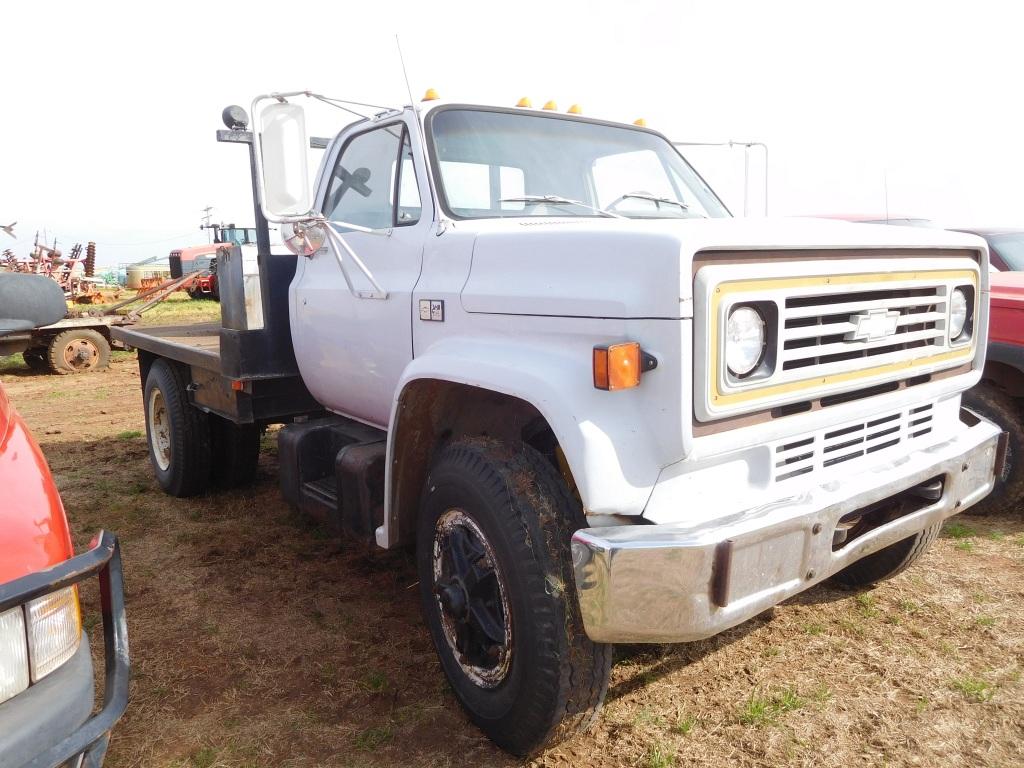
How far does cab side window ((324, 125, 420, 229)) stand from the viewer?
322 cm

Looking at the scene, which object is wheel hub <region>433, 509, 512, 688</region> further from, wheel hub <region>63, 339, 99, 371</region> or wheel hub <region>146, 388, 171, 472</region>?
wheel hub <region>63, 339, 99, 371</region>

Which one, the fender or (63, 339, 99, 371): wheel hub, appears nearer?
the fender

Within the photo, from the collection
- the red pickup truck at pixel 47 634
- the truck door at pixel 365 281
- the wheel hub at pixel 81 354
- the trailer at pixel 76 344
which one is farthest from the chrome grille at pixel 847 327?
the wheel hub at pixel 81 354

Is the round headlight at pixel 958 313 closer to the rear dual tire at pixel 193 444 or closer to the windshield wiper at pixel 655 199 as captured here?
the windshield wiper at pixel 655 199

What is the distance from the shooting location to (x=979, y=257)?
2.94 m

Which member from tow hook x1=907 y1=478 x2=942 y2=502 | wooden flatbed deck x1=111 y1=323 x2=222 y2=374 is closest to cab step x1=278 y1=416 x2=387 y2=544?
wooden flatbed deck x1=111 y1=323 x2=222 y2=374

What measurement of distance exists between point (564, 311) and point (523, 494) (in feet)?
1.84

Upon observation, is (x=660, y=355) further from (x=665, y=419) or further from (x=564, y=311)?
(x=564, y=311)

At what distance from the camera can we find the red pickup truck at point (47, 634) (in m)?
1.56

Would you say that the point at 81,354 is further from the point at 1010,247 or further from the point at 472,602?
the point at 1010,247

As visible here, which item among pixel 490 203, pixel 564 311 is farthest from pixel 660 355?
pixel 490 203

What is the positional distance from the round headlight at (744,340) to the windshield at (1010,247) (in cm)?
494

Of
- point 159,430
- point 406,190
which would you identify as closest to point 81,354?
point 159,430

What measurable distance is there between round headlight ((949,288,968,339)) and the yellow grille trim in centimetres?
6
